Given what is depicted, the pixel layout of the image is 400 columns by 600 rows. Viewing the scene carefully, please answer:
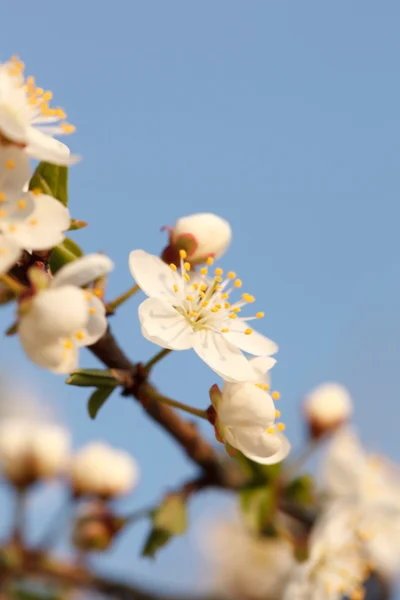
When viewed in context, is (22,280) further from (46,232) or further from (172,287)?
(172,287)

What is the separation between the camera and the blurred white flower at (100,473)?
1939 mm

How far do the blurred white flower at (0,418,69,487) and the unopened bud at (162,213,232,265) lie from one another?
1.05 meters

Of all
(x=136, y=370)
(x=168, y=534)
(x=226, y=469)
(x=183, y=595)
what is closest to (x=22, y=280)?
(x=136, y=370)

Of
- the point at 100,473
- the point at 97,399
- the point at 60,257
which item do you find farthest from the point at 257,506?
the point at 60,257

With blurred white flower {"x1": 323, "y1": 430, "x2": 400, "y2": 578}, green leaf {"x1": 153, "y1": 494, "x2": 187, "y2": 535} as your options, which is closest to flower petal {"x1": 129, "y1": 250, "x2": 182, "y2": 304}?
green leaf {"x1": 153, "y1": 494, "x2": 187, "y2": 535}

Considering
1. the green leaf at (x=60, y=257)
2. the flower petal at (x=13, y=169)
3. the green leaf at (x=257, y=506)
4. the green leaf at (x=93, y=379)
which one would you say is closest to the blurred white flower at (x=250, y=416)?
the green leaf at (x=93, y=379)

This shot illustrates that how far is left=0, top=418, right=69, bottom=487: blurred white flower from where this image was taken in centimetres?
196

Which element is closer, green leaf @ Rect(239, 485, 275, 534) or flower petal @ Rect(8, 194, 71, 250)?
flower petal @ Rect(8, 194, 71, 250)

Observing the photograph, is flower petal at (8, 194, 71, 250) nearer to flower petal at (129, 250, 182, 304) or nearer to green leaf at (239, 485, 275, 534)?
flower petal at (129, 250, 182, 304)

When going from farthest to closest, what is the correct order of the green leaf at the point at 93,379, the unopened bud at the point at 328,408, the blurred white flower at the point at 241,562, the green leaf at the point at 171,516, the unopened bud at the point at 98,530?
the blurred white flower at the point at 241,562 < the unopened bud at the point at 328,408 < the unopened bud at the point at 98,530 < the green leaf at the point at 171,516 < the green leaf at the point at 93,379

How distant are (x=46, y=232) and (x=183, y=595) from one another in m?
1.10

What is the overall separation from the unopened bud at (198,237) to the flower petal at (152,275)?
39mm

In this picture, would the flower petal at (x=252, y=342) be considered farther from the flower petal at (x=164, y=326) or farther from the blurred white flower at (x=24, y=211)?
the blurred white flower at (x=24, y=211)

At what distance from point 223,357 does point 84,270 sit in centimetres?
23
